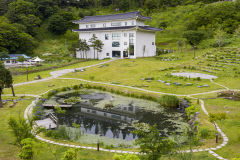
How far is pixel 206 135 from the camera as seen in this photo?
11883 mm

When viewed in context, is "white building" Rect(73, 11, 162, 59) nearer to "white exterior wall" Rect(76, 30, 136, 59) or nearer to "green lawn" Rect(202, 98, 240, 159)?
"white exterior wall" Rect(76, 30, 136, 59)

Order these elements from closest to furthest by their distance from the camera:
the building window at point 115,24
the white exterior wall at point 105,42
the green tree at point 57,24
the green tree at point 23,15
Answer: the white exterior wall at point 105,42 < the building window at point 115,24 < the green tree at point 23,15 < the green tree at point 57,24

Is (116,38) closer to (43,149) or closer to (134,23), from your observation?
Answer: (134,23)

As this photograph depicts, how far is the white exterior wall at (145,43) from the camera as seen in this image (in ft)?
143

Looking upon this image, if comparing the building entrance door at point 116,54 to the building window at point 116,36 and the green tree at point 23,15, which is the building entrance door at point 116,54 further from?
the green tree at point 23,15

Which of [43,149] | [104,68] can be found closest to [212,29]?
[104,68]

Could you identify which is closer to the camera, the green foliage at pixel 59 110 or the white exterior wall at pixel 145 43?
the green foliage at pixel 59 110

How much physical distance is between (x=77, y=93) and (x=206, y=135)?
1648 centimetres

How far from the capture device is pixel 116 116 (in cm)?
1708

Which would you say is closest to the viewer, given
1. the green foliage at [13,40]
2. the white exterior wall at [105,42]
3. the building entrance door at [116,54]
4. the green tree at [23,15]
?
the white exterior wall at [105,42]

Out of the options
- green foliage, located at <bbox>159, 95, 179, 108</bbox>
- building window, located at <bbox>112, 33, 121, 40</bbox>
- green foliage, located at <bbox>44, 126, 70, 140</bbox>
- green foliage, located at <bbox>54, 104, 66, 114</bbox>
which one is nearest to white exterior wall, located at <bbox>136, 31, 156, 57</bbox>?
building window, located at <bbox>112, 33, 121, 40</bbox>

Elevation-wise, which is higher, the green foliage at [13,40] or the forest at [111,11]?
the forest at [111,11]

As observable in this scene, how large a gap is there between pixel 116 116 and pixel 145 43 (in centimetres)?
3162

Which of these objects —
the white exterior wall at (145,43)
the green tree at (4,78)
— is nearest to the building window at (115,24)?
the white exterior wall at (145,43)
